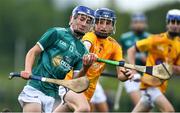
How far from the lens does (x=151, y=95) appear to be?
15195mm

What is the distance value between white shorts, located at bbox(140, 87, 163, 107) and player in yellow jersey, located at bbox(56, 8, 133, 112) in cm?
174

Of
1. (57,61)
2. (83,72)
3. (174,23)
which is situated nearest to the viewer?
(83,72)

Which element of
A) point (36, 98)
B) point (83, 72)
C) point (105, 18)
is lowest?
point (36, 98)

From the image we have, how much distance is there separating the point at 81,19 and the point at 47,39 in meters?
0.59

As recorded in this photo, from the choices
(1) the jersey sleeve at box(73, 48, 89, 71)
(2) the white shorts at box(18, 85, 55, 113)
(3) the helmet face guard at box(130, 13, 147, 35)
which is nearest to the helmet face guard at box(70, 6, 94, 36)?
(1) the jersey sleeve at box(73, 48, 89, 71)

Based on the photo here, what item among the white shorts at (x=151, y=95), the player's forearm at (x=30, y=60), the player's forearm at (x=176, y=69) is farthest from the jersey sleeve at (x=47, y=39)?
the white shorts at (x=151, y=95)

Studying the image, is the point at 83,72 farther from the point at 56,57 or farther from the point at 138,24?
the point at 138,24

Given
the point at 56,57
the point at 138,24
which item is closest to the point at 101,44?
the point at 56,57

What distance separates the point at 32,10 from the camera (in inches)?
2936

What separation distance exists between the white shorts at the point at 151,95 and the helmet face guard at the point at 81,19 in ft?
9.43

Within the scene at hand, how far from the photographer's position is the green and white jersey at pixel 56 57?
1259cm

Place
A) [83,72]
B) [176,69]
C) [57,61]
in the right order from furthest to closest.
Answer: [176,69] → [57,61] → [83,72]

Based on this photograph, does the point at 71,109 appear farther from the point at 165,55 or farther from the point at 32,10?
the point at 32,10

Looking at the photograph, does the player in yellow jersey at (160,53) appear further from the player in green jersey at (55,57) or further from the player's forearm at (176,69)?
the player in green jersey at (55,57)
